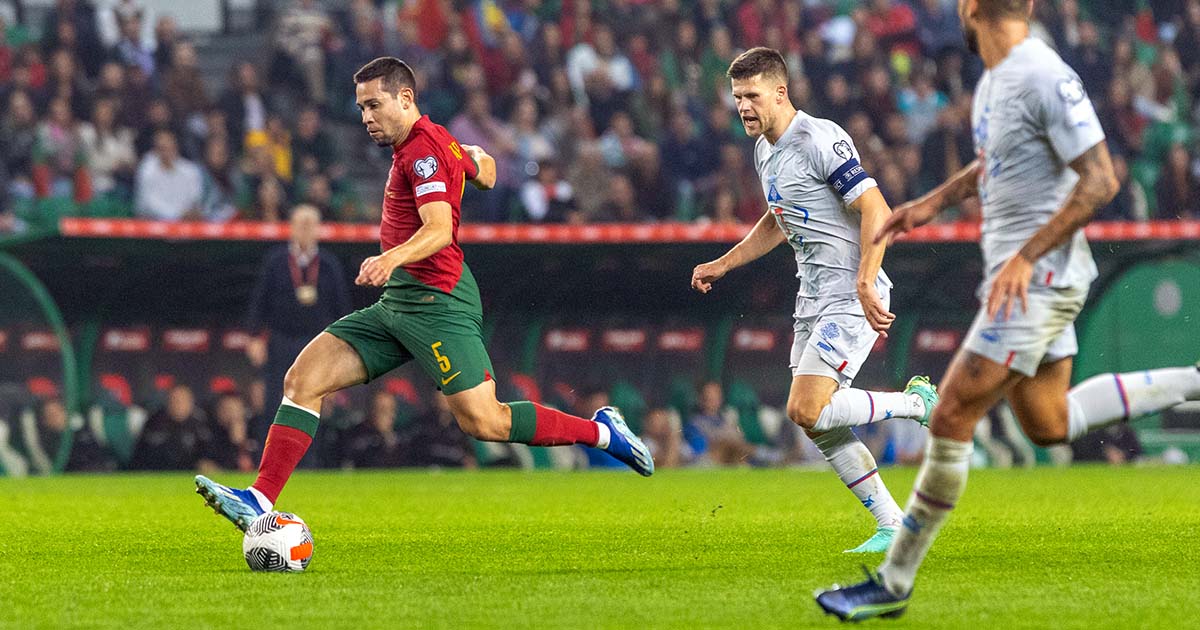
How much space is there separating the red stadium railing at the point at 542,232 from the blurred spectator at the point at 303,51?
10.4ft

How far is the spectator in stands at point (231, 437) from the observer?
54.8ft

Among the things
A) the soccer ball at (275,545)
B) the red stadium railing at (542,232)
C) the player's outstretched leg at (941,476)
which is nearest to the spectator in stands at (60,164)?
the red stadium railing at (542,232)

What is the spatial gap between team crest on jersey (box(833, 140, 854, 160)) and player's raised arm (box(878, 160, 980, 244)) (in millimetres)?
2062

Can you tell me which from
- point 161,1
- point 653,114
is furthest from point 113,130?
point 653,114

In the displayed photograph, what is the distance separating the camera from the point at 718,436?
17422 mm

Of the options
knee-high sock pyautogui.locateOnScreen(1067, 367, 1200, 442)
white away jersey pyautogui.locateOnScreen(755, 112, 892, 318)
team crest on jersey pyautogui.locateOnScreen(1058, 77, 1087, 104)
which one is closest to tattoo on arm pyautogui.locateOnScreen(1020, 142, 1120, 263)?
team crest on jersey pyautogui.locateOnScreen(1058, 77, 1087, 104)

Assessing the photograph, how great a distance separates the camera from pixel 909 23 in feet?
72.6

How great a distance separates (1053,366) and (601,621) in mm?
→ 1696

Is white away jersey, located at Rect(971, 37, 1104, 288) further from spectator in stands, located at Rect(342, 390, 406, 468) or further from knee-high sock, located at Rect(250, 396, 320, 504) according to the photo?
spectator in stands, located at Rect(342, 390, 406, 468)

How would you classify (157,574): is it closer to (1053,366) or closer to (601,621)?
(601,621)

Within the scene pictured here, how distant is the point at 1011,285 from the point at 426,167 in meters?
2.91

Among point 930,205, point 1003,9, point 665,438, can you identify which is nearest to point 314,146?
point 665,438

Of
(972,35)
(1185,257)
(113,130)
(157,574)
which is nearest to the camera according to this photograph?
(972,35)

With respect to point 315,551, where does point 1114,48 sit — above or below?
above
